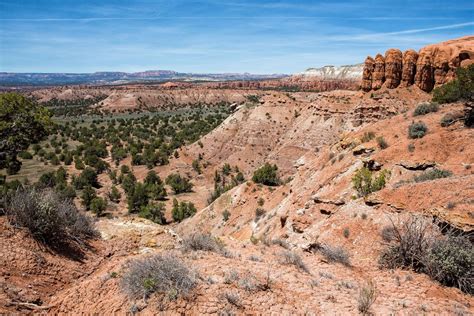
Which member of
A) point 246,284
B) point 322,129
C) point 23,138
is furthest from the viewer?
point 322,129

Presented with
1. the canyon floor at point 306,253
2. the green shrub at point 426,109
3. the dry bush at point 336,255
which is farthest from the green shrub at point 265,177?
the dry bush at point 336,255

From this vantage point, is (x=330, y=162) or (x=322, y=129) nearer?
(x=330, y=162)

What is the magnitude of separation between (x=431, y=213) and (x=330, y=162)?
1379 centimetres

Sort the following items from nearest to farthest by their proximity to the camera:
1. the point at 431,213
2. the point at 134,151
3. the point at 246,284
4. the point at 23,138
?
the point at 246,284 → the point at 431,213 → the point at 23,138 → the point at 134,151

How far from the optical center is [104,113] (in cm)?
12531

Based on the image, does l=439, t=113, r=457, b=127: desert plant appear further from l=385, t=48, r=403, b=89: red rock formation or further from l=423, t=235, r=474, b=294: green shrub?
l=385, t=48, r=403, b=89: red rock formation

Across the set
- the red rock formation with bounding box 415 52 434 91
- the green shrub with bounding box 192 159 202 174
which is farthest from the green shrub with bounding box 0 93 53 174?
the red rock formation with bounding box 415 52 434 91

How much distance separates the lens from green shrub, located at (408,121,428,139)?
18989mm

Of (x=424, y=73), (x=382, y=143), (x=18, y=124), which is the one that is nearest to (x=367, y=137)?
(x=382, y=143)

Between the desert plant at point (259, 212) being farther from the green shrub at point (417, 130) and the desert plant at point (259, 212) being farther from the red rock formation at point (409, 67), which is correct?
the red rock formation at point (409, 67)

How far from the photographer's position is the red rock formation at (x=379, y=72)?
44250 millimetres

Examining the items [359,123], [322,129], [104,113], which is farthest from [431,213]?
[104,113]

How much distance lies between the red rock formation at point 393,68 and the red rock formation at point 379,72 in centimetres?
53

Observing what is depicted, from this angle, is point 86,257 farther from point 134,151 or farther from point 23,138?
point 134,151
